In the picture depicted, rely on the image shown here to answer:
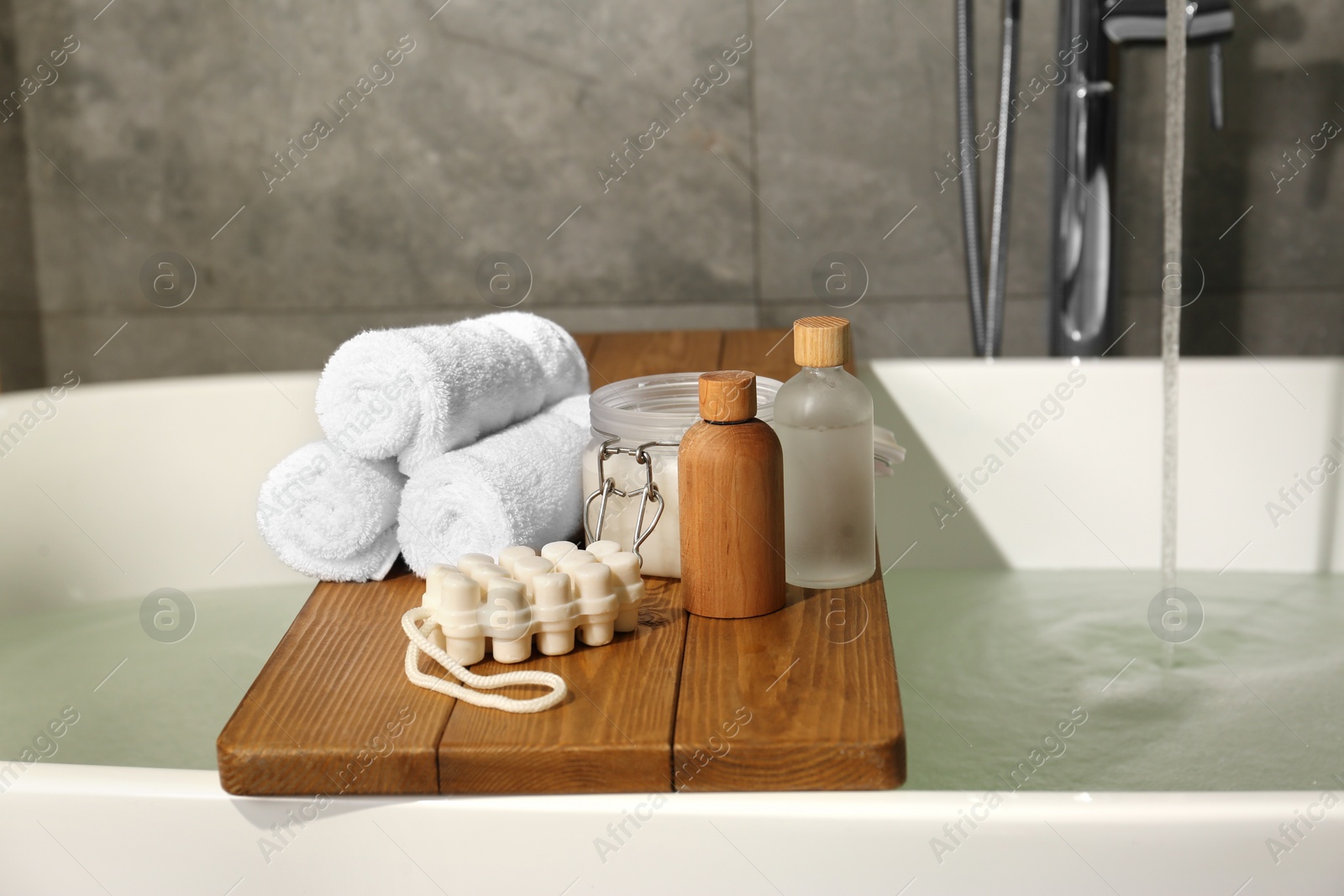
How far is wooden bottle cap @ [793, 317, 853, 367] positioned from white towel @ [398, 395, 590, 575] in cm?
21

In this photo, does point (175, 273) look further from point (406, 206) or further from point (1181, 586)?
point (1181, 586)

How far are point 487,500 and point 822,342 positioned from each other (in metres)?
0.25

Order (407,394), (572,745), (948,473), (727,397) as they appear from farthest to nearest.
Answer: (948,473) → (407,394) → (727,397) → (572,745)

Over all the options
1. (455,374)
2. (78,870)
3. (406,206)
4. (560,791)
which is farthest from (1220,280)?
(78,870)

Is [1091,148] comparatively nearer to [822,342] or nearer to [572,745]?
[822,342]

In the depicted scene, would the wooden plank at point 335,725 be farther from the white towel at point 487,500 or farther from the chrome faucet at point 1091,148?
the chrome faucet at point 1091,148

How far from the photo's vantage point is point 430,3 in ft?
6.51

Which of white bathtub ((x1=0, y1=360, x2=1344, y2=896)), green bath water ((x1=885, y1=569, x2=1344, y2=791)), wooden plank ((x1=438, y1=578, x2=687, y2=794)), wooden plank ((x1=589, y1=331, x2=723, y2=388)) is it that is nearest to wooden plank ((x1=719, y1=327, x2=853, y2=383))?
wooden plank ((x1=589, y1=331, x2=723, y2=388))

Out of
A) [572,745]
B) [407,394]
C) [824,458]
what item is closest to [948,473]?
[824,458]

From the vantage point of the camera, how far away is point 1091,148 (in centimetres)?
155

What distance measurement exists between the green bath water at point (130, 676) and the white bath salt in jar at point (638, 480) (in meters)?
0.55

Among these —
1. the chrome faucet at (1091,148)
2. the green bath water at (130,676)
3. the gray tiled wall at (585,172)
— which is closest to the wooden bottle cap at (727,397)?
the green bath water at (130,676)

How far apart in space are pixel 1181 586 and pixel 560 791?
1.03 meters

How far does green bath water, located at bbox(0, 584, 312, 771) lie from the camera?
3.81 feet
